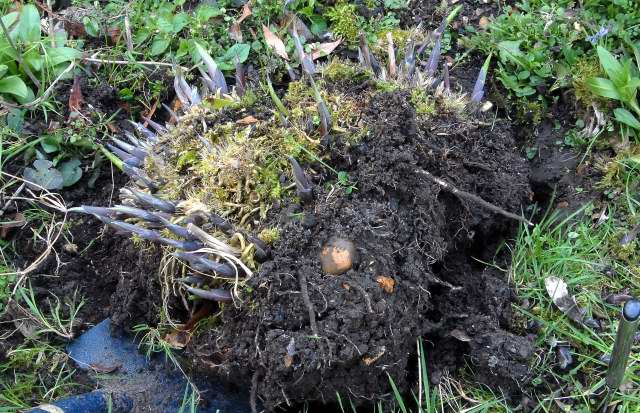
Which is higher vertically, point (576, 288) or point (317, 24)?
point (317, 24)

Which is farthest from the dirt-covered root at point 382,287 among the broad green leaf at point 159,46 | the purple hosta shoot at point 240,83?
the broad green leaf at point 159,46

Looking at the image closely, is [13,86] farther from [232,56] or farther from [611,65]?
[611,65]

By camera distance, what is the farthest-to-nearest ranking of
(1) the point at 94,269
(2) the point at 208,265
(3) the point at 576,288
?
1. (1) the point at 94,269
2. (3) the point at 576,288
3. (2) the point at 208,265

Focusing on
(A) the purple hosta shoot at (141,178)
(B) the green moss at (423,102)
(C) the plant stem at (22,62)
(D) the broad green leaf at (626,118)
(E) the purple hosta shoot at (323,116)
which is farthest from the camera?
(C) the plant stem at (22,62)

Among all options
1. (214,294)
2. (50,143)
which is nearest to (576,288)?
(214,294)

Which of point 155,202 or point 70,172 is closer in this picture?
point 155,202

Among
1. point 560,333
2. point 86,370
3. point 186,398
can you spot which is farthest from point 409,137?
point 86,370

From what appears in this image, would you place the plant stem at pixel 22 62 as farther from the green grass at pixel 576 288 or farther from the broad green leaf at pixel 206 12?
the green grass at pixel 576 288
